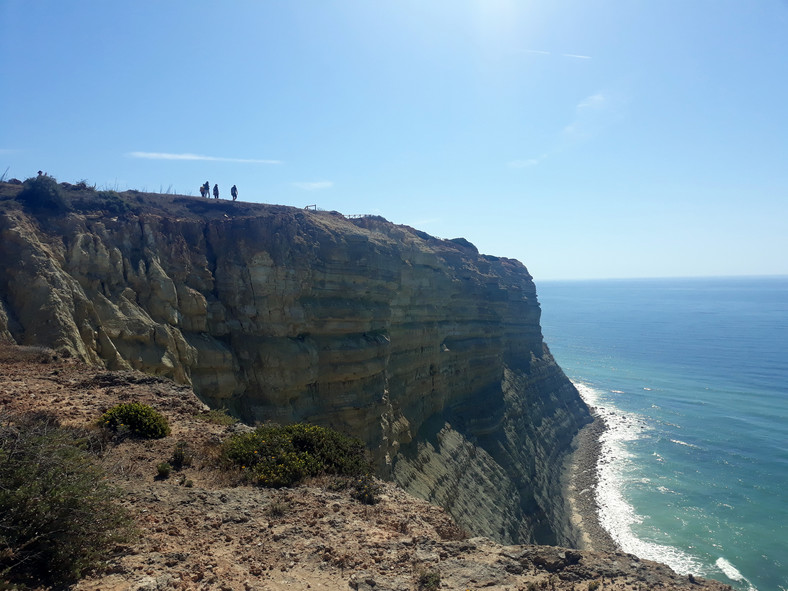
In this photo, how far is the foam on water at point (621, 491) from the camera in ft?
111

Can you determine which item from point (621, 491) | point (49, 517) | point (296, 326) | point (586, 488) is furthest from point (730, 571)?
point (49, 517)

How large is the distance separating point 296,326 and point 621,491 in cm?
3589

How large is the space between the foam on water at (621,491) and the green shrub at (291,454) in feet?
101

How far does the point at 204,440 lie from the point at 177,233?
1638 centimetres

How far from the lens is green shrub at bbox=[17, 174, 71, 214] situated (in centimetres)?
2162

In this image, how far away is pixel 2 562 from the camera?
18.3 ft

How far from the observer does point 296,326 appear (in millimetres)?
26000

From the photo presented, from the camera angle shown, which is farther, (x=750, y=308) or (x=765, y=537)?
(x=750, y=308)

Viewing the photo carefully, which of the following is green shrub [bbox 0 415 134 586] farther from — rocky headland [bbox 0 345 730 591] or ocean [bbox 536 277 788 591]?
ocean [bbox 536 277 788 591]

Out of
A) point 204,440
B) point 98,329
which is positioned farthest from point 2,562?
point 98,329

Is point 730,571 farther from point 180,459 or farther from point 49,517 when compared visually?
point 49,517

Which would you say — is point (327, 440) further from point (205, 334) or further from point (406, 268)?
point (406, 268)

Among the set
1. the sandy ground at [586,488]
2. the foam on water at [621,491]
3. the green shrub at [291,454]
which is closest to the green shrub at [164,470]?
the green shrub at [291,454]

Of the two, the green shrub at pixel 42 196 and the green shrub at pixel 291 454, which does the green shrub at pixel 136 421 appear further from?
the green shrub at pixel 42 196
